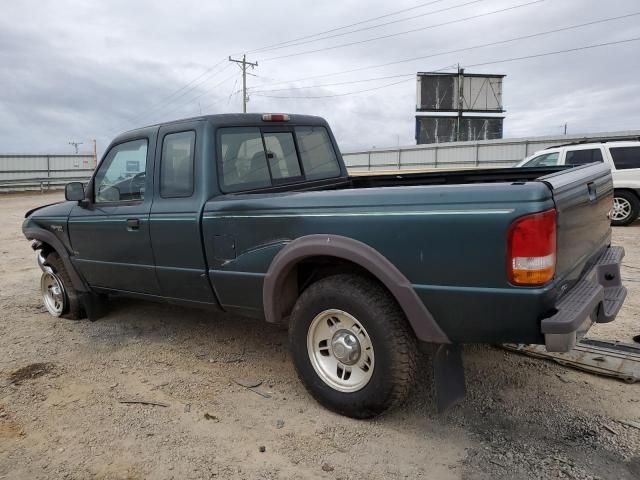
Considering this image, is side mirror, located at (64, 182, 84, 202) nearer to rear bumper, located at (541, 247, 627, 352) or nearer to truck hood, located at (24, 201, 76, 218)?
truck hood, located at (24, 201, 76, 218)

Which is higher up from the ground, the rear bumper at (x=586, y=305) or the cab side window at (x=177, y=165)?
the cab side window at (x=177, y=165)

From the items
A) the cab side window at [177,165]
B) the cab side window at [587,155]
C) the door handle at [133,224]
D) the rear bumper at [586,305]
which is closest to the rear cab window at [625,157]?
the cab side window at [587,155]

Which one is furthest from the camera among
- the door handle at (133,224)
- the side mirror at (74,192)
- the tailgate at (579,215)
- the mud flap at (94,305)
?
the mud flap at (94,305)

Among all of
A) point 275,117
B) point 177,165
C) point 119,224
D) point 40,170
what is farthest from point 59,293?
point 40,170

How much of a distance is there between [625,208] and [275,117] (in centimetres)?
962

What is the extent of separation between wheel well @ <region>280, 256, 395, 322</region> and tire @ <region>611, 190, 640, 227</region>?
974cm

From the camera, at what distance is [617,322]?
4.88m

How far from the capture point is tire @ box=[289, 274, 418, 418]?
2955 millimetres

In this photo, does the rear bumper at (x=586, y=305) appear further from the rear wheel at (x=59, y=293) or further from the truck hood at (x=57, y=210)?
the rear wheel at (x=59, y=293)

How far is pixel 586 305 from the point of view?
106 inches

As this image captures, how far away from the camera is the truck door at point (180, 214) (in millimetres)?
3820

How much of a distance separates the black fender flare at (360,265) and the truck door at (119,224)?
1311 millimetres

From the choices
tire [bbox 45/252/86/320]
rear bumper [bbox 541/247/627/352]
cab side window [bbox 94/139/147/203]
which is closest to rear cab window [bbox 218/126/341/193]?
cab side window [bbox 94/139/147/203]

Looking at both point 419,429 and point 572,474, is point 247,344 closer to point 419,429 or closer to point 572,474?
point 419,429
